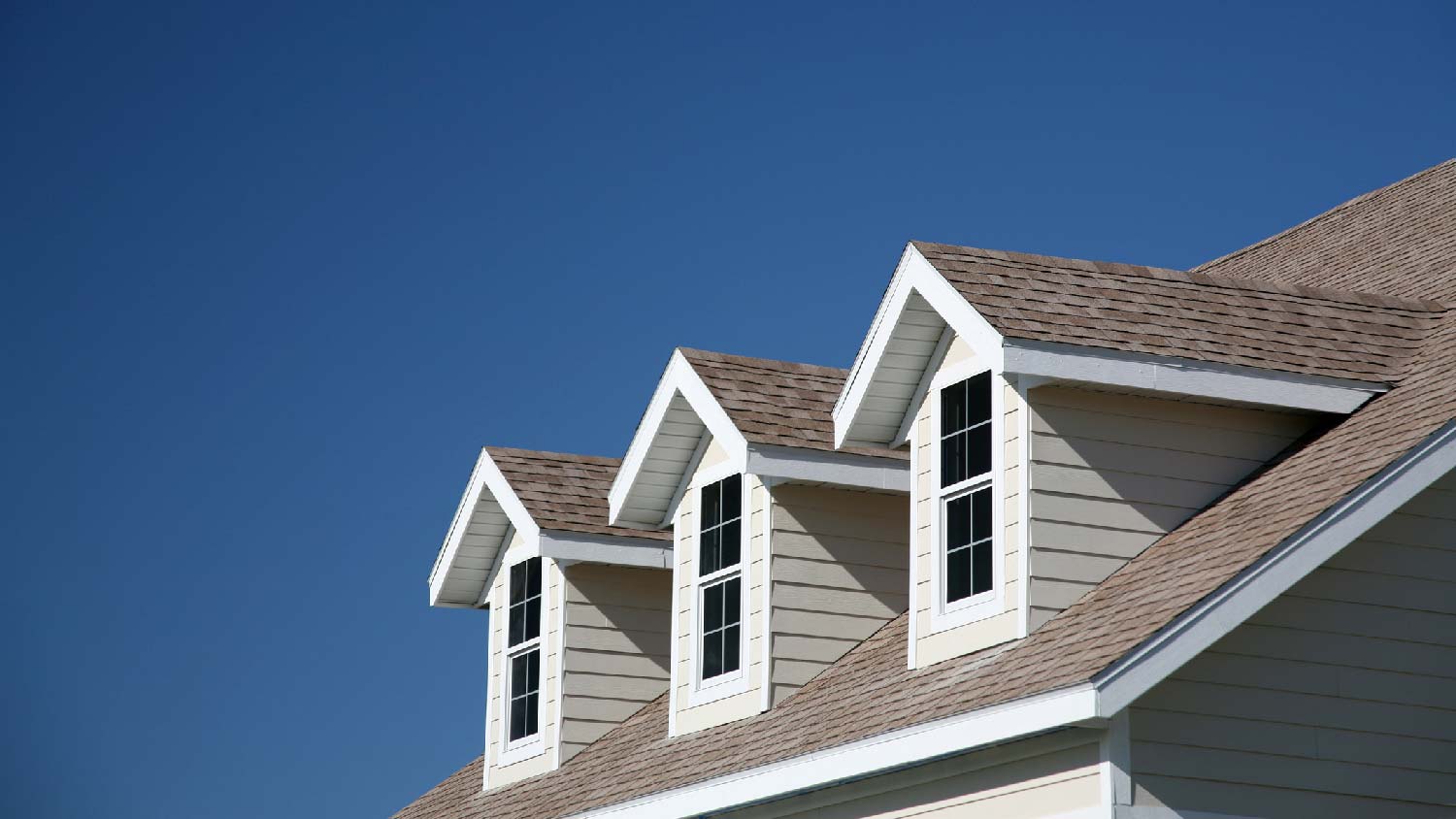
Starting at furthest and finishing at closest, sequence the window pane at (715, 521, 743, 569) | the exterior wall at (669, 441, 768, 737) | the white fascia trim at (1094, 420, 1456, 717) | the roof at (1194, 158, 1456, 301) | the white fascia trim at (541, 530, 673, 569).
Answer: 1. the white fascia trim at (541, 530, 673, 569)
2. the window pane at (715, 521, 743, 569)
3. the roof at (1194, 158, 1456, 301)
4. the exterior wall at (669, 441, 768, 737)
5. the white fascia trim at (1094, 420, 1456, 717)

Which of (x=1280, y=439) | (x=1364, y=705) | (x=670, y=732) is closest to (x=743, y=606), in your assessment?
(x=670, y=732)

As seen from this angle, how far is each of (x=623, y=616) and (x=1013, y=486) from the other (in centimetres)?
597

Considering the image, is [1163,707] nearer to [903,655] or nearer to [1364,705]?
[1364,705]

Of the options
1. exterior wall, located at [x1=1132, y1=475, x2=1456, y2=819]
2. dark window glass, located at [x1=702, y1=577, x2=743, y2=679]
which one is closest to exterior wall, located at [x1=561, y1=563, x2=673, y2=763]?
dark window glass, located at [x1=702, y1=577, x2=743, y2=679]

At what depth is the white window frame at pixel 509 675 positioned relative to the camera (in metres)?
16.5

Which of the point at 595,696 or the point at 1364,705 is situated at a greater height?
the point at 595,696

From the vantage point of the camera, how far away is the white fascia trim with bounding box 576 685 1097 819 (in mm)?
9438

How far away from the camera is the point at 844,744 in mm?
11070

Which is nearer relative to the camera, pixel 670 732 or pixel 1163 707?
pixel 1163 707

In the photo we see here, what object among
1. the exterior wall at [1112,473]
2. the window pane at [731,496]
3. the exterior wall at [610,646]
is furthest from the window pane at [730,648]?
the exterior wall at [1112,473]

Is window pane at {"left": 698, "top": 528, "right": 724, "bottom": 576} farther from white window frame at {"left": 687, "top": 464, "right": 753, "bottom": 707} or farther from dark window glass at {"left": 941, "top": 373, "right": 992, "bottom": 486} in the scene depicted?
dark window glass at {"left": 941, "top": 373, "right": 992, "bottom": 486}

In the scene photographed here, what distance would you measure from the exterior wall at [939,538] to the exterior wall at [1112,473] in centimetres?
14

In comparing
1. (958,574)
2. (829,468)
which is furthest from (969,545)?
(829,468)

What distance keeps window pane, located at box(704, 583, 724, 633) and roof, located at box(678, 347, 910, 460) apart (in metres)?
1.31
